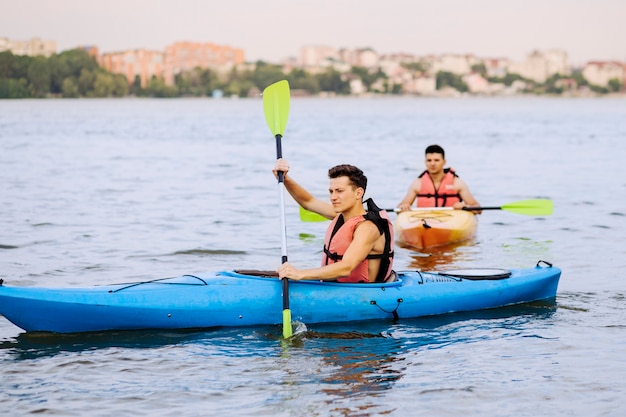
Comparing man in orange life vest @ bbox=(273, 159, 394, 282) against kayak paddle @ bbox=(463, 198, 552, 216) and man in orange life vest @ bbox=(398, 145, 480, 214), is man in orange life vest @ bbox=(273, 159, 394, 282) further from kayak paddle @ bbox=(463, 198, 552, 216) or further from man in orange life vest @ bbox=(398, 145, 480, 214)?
kayak paddle @ bbox=(463, 198, 552, 216)

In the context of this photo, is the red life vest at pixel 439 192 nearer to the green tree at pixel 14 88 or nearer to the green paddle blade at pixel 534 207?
the green paddle blade at pixel 534 207

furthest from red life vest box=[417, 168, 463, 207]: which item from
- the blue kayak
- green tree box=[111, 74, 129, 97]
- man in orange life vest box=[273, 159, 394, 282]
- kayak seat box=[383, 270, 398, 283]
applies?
green tree box=[111, 74, 129, 97]

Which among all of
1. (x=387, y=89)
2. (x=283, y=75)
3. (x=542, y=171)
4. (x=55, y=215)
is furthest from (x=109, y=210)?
(x=387, y=89)

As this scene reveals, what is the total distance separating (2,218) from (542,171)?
13154mm

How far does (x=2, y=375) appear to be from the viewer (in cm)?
522

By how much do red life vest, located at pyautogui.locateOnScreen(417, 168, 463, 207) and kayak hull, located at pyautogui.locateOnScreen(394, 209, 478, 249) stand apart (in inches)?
7.2

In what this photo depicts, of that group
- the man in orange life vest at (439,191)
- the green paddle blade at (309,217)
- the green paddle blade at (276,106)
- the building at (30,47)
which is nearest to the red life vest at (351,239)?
the green paddle blade at (276,106)

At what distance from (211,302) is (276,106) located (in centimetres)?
200

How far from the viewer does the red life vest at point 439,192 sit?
9711 mm

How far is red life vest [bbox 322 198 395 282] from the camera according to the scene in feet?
19.2

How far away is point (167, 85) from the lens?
100 metres

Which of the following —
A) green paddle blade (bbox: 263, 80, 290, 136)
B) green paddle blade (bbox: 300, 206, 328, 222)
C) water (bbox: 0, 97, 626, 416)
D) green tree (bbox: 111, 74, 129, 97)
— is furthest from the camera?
green tree (bbox: 111, 74, 129, 97)

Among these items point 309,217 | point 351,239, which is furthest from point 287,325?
point 309,217

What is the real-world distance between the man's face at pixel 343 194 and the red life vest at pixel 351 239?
11 centimetres
